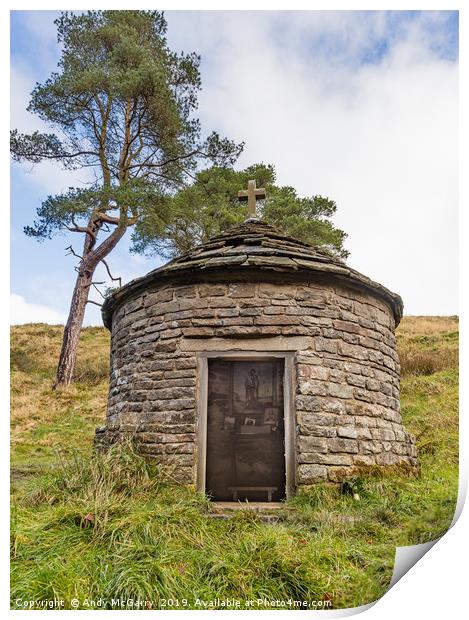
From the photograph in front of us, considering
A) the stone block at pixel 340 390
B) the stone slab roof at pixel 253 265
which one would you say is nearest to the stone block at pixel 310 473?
the stone block at pixel 340 390

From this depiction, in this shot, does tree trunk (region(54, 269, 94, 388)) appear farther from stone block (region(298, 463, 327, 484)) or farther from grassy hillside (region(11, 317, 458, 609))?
stone block (region(298, 463, 327, 484))

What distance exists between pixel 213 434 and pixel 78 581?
197 inches

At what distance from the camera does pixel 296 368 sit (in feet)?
15.1

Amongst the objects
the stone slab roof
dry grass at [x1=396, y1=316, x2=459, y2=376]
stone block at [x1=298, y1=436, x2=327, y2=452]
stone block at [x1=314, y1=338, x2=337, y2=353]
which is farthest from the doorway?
stone block at [x1=298, y1=436, x2=327, y2=452]

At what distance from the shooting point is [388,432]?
5.00 metres

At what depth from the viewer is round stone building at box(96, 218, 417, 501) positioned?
14.8 ft

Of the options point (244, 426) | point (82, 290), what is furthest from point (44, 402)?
point (244, 426)

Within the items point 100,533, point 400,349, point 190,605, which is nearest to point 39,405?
point 100,533

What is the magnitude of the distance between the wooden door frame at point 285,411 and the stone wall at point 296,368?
61mm

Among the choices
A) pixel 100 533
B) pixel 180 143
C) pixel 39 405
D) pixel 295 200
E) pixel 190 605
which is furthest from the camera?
pixel 295 200

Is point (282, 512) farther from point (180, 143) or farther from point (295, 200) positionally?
point (295, 200)

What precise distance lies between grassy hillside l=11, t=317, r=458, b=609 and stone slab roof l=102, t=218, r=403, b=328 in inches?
34.6

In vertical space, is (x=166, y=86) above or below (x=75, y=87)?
above

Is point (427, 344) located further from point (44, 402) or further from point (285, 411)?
point (44, 402)
